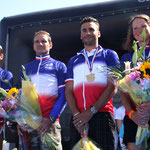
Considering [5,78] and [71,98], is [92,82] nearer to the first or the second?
[71,98]

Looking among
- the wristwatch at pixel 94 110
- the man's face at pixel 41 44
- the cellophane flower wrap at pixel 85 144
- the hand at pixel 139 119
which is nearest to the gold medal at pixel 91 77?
the wristwatch at pixel 94 110

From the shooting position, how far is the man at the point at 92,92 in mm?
2426

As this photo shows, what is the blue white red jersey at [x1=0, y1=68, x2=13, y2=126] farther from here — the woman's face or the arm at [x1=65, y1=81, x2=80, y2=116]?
the woman's face

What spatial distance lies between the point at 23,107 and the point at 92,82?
2.33ft

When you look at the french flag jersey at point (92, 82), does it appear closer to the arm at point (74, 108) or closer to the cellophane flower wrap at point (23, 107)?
the arm at point (74, 108)

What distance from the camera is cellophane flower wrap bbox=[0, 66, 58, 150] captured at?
249 cm

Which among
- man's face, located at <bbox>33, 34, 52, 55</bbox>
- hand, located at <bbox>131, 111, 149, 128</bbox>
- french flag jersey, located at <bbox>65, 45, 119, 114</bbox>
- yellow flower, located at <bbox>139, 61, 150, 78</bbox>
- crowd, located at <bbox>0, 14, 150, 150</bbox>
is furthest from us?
man's face, located at <bbox>33, 34, 52, 55</bbox>

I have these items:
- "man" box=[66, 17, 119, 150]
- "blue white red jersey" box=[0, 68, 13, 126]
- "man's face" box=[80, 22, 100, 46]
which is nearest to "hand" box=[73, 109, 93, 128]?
"man" box=[66, 17, 119, 150]

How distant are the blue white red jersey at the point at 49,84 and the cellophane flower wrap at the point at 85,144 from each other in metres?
0.43

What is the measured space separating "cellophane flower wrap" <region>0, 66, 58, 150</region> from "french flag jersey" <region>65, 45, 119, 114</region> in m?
0.43

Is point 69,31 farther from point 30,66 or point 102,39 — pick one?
point 30,66

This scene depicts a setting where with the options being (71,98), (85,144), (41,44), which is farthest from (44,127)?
(41,44)

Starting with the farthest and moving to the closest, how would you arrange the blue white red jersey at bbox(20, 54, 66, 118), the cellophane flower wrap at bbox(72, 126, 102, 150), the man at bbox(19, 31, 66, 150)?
the blue white red jersey at bbox(20, 54, 66, 118)
the man at bbox(19, 31, 66, 150)
the cellophane flower wrap at bbox(72, 126, 102, 150)

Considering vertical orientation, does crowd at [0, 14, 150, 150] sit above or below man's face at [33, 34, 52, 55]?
below
